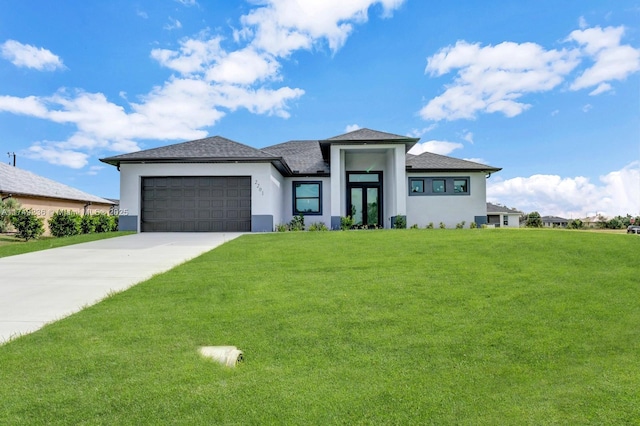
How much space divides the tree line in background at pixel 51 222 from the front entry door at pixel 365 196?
1368cm

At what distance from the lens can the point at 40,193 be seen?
21.9 meters

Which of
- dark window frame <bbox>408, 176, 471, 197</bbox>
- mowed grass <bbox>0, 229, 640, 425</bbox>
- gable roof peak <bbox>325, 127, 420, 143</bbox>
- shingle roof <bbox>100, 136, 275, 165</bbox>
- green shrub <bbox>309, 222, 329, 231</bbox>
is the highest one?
gable roof peak <bbox>325, 127, 420, 143</bbox>

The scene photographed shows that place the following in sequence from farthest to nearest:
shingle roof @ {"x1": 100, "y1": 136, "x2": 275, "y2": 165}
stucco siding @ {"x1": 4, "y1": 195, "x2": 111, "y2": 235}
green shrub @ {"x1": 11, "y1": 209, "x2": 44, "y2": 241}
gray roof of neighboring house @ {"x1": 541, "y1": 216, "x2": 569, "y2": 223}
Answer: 1. gray roof of neighboring house @ {"x1": 541, "y1": 216, "x2": 569, "y2": 223}
2. stucco siding @ {"x1": 4, "y1": 195, "x2": 111, "y2": 235}
3. shingle roof @ {"x1": 100, "y1": 136, "x2": 275, "y2": 165}
4. green shrub @ {"x1": 11, "y1": 209, "x2": 44, "y2": 241}

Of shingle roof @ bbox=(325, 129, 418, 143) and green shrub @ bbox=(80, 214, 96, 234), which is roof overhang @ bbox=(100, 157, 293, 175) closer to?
shingle roof @ bbox=(325, 129, 418, 143)

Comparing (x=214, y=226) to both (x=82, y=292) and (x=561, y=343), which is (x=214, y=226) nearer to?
(x=82, y=292)

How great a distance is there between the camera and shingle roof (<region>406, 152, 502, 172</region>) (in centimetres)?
1948

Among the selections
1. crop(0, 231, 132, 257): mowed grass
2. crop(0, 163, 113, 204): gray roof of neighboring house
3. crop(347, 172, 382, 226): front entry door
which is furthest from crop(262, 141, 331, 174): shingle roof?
crop(0, 163, 113, 204): gray roof of neighboring house

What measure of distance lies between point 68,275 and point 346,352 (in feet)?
21.1

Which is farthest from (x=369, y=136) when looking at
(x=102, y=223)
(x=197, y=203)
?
(x=102, y=223)

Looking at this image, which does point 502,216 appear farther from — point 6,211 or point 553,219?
point 6,211

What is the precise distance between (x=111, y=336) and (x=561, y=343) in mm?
4820

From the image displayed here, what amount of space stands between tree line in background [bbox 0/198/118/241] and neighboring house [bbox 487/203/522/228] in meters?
34.5

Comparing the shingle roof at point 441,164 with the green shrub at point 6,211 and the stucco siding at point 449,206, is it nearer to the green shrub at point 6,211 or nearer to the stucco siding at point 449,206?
the stucco siding at point 449,206

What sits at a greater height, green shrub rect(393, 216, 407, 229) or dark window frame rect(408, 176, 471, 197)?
dark window frame rect(408, 176, 471, 197)
